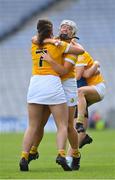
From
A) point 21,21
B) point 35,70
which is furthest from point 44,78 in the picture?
point 21,21

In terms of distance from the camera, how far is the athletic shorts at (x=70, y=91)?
9.66 m

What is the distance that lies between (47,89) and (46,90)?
0.06 ft

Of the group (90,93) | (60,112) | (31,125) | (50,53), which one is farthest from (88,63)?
(31,125)

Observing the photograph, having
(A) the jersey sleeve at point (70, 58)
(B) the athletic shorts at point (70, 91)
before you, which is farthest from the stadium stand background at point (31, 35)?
(A) the jersey sleeve at point (70, 58)

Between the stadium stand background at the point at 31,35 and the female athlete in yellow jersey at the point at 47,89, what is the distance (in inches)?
816

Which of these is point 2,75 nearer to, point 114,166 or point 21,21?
point 21,21

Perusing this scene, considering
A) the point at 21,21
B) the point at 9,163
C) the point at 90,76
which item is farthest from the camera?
the point at 21,21

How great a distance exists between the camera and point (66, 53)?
31.3 feet

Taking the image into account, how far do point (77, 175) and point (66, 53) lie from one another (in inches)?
65.4

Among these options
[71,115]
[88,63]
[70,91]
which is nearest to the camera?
[70,91]

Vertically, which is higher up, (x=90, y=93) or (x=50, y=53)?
(x=50, y=53)

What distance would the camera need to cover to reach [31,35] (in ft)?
107

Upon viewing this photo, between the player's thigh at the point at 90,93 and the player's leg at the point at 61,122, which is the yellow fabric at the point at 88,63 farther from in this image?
the player's leg at the point at 61,122

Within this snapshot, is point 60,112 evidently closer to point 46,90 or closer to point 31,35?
point 46,90
